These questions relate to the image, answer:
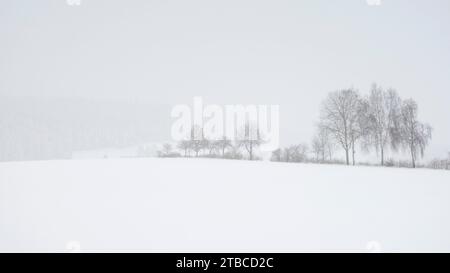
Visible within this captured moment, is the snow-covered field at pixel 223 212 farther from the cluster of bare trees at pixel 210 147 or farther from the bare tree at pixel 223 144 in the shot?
the bare tree at pixel 223 144

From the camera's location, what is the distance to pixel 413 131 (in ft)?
86.6

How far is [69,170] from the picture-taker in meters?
17.7

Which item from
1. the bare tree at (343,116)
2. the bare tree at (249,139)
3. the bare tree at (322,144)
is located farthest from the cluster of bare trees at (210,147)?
the bare tree at (343,116)

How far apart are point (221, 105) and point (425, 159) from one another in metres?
16.6

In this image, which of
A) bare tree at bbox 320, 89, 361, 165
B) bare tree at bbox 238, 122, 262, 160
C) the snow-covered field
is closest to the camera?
the snow-covered field

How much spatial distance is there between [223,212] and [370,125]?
21759 millimetres

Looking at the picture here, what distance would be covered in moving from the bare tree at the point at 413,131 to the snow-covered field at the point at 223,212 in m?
10.1

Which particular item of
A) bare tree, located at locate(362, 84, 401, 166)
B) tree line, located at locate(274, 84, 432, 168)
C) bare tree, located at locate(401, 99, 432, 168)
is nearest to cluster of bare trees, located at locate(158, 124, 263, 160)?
tree line, located at locate(274, 84, 432, 168)

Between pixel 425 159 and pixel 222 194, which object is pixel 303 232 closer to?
pixel 222 194

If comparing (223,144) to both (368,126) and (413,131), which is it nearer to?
(368,126)

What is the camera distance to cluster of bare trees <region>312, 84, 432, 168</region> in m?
26.3

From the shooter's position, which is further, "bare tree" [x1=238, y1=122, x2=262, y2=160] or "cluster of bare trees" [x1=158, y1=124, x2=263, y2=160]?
"bare tree" [x1=238, y1=122, x2=262, y2=160]

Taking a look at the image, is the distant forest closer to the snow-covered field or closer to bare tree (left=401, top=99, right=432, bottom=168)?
the snow-covered field

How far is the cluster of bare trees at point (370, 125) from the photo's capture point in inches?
1036
